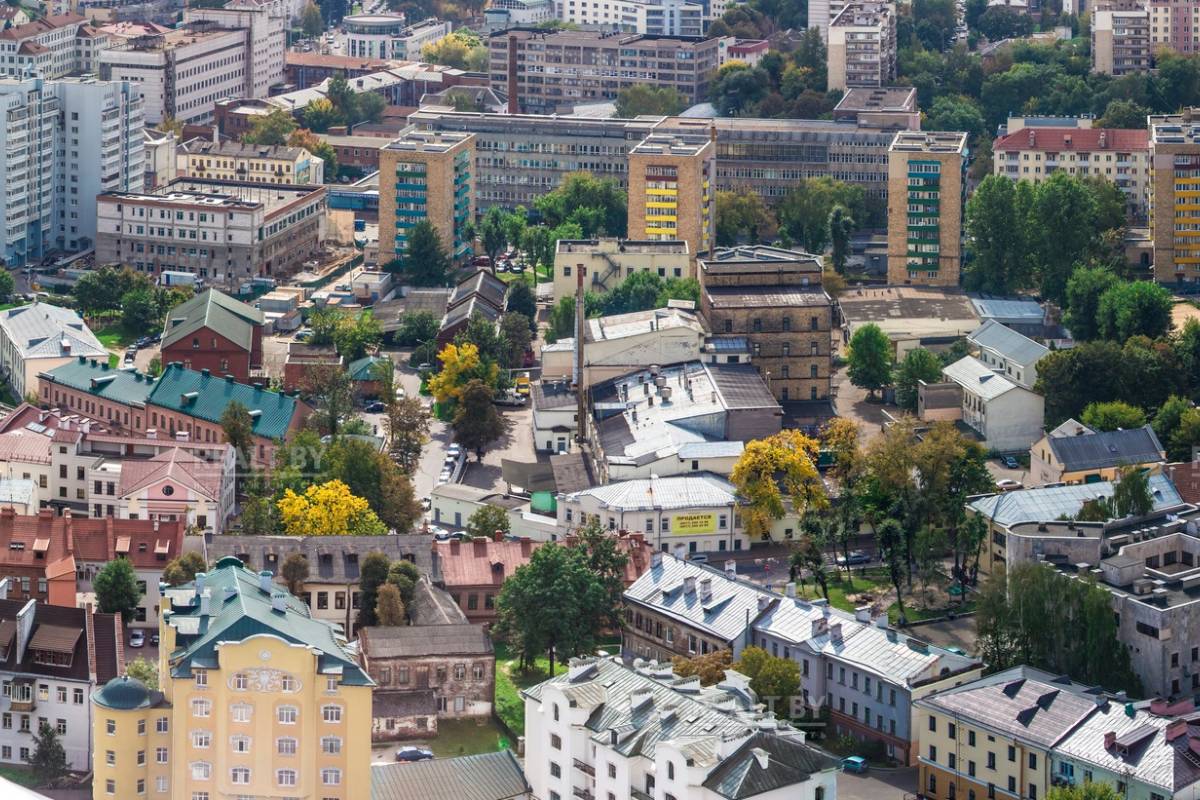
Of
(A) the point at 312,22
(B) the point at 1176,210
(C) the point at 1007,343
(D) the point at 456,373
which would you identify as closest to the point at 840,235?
(B) the point at 1176,210

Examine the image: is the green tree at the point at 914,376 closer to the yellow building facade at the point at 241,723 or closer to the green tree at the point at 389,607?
the green tree at the point at 389,607

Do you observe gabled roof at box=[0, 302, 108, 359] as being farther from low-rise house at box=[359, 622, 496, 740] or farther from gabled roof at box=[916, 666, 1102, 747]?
gabled roof at box=[916, 666, 1102, 747]

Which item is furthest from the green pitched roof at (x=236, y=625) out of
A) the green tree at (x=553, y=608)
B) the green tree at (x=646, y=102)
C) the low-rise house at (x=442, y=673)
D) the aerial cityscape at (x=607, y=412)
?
the green tree at (x=646, y=102)

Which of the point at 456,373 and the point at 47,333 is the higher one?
the point at 47,333

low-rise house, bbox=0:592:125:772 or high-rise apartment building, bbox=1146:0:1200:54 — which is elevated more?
high-rise apartment building, bbox=1146:0:1200:54

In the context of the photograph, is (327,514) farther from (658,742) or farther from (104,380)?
(658,742)

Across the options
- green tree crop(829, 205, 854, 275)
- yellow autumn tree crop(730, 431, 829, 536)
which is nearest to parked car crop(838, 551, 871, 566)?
yellow autumn tree crop(730, 431, 829, 536)

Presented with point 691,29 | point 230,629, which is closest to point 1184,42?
point 691,29
